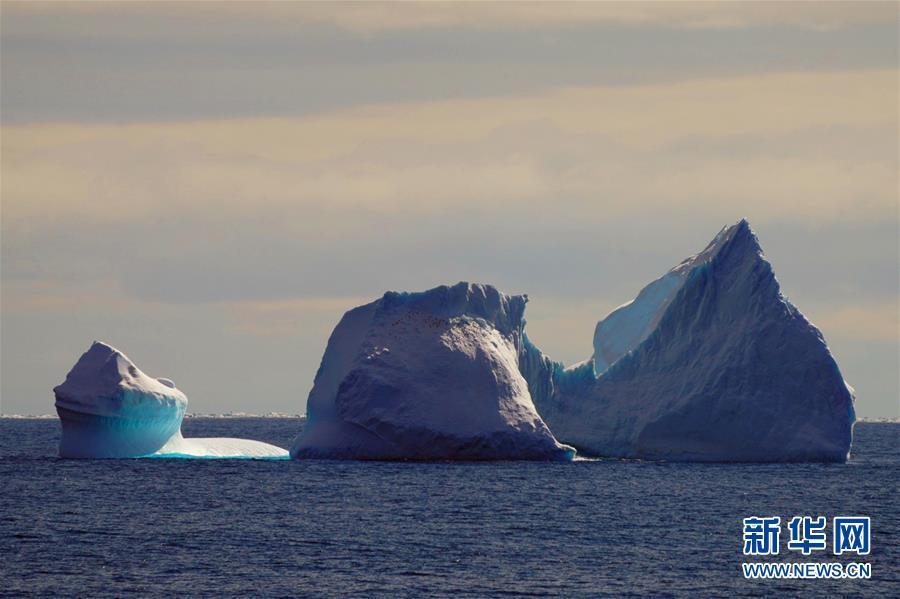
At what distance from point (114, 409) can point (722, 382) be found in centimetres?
1768

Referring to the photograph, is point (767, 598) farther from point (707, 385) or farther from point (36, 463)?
point (36, 463)

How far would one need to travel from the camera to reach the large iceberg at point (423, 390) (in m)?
46.0

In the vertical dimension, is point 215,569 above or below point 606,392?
below

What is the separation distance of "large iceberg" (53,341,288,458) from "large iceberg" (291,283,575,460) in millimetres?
4598

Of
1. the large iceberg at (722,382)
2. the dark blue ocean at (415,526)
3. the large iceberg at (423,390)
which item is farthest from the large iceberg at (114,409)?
the large iceberg at (722,382)

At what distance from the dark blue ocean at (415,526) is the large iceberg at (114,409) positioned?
0.81 m

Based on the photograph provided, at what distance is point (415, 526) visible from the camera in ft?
117

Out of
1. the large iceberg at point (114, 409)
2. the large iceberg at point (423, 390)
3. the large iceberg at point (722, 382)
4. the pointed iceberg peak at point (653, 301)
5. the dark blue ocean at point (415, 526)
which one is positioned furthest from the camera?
the pointed iceberg peak at point (653, 301)

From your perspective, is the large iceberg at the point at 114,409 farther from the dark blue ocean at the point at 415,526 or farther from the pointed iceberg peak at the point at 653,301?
the pointed iceberg peak at the point at 653,301

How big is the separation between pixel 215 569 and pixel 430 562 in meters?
3.95

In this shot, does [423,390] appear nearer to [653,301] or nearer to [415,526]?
[415,526]

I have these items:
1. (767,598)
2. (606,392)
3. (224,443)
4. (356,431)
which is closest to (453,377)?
(356,431)

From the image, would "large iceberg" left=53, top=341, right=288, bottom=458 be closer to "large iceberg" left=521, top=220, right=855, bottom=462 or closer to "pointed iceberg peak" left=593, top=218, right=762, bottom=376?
"large iceberg" left=521, top=220, right=855, bottom=462

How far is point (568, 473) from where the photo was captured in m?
48.2
